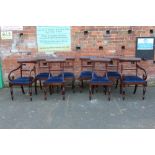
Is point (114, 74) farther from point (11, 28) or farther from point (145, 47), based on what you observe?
point (11, 28)

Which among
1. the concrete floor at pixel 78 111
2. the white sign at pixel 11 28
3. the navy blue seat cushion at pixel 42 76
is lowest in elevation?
the concrete floor at pixel 78 111

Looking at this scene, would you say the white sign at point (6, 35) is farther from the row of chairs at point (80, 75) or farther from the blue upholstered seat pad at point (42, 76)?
the blue upholstered seat pad at point (42, 76)

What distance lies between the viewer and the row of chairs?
17.7 ft

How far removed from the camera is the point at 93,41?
6.30 m

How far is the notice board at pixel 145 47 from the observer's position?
20.6 feet

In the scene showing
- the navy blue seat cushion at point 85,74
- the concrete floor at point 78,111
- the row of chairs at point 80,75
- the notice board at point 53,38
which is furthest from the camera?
the notice board at point 53,38

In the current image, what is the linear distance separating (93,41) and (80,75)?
0.98 metres

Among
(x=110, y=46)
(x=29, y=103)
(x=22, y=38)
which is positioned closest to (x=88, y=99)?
(x=29, y=103)

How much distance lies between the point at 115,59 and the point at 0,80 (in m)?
2.97

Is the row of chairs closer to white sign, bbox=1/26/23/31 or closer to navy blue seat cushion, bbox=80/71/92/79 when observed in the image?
navy blue seat cushion, bbox=80/71/92/79

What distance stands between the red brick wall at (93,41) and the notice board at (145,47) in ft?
0.33

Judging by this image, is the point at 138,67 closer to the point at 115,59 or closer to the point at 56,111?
the point at 115,59

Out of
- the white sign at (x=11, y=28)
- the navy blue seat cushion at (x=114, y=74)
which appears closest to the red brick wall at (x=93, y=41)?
the white sign at (x=11, y=28)

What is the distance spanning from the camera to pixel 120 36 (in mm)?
6277
